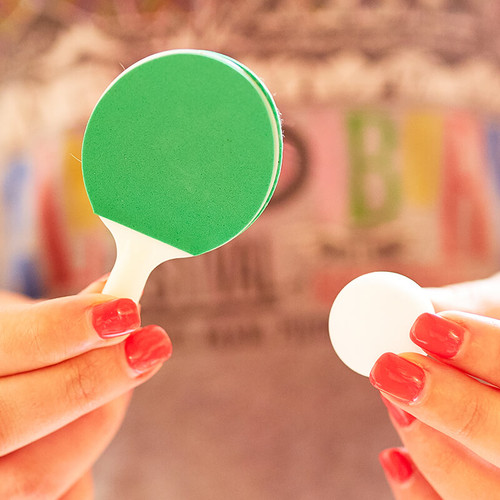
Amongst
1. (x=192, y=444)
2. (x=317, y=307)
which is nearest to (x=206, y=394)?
(x=192, y=444)

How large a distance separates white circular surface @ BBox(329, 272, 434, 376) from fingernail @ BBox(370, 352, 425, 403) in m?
0.04

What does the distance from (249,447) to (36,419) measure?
1.79 ft

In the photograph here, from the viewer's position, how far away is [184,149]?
21.0 inches

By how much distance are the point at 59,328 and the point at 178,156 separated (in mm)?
205

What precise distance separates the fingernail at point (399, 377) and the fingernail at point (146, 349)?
0.71 feet

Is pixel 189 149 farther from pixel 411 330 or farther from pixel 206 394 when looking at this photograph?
pixel 206 394

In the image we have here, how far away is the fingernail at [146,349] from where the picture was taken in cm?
58

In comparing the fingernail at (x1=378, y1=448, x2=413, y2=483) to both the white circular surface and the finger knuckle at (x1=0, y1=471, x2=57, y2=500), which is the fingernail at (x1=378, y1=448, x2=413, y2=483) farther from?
the finger knuckle at (x1=0, y1=471, x2=57, y2=500)

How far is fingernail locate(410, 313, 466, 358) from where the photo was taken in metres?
0.54

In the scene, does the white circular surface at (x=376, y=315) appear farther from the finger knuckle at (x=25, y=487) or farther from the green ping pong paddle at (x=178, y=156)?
the finger knuckle at (x=25, y=487)

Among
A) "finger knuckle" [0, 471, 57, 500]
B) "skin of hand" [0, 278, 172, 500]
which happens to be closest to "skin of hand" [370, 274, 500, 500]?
"skin of hand" [0, 278, 172, 500]

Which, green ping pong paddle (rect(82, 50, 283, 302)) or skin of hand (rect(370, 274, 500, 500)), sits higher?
green ping pong paddle (rect(82, 50, 283, 302))

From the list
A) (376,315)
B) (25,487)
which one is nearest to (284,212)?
(376,315)

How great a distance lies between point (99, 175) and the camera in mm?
569
